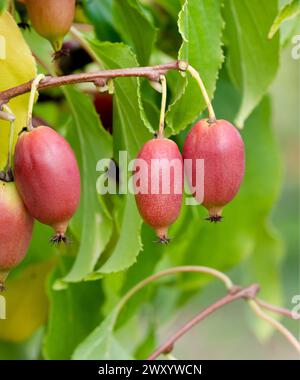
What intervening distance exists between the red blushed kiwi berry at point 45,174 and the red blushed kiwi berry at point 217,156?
0.08 m

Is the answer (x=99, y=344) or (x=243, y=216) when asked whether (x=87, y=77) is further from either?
(x=243, y=216)

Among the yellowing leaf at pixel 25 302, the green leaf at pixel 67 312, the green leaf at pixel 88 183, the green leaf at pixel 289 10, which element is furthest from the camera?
the yellowing leaf at pixel 25 302

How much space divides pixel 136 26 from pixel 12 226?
0.88 feet

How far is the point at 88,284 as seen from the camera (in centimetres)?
98

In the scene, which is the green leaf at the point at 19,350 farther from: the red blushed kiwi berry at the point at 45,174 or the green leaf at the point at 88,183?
the red blushed kiwi berry at the point at 45,174

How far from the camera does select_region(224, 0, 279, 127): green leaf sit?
83 cm

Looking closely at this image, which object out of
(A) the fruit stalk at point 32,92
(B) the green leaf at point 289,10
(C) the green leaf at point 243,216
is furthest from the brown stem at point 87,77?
(C) the green leaf at point 243,216

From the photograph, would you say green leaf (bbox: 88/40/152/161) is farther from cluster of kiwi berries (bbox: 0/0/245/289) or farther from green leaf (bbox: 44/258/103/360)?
green leaf (bbox: 44/258/103/360)

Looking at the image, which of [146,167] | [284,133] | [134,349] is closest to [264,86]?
[146,167]

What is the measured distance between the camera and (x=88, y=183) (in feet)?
2.76

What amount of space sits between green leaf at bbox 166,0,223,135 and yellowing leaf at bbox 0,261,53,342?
0.40 metres

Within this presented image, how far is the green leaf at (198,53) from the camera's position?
0.72 m
